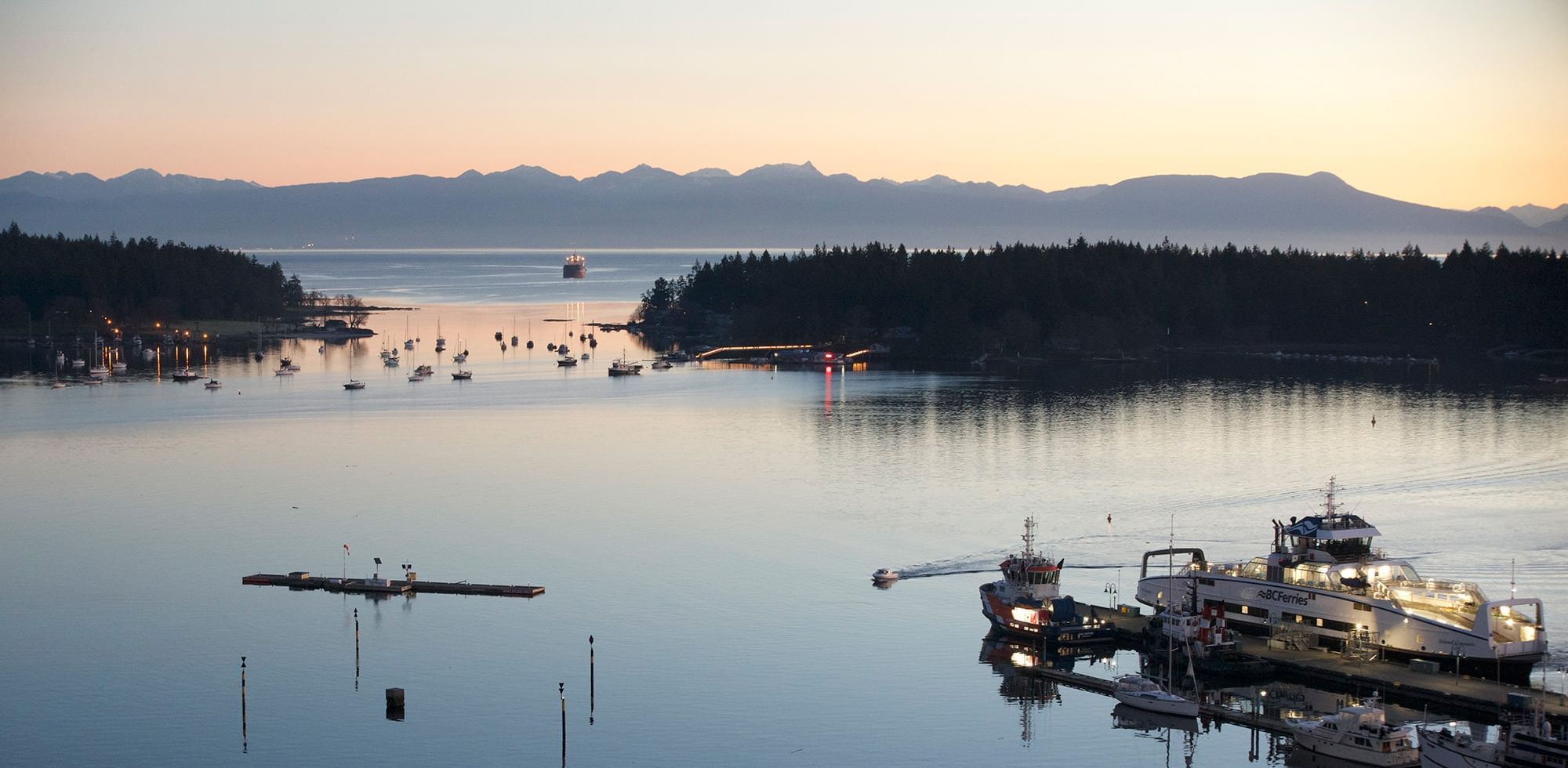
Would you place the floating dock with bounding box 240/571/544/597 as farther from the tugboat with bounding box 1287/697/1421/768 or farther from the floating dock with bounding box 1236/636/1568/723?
the tugboat with bounding box 1287/697/1421/768

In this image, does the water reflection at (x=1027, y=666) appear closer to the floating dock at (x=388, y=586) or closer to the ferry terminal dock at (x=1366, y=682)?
the ferry terminal dock at (x=1366, y=682)

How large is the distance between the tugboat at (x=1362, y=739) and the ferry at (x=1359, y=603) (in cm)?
440

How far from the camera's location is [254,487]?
59.2 metres

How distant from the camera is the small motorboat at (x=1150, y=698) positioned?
31.6m

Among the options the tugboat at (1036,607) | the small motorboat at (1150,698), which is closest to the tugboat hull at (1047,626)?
the tugboat at (1036,607)

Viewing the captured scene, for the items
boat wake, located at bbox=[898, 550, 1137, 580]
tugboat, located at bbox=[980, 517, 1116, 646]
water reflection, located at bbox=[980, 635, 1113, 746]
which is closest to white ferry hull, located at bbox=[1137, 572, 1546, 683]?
tugboat, located at bbox=[980, 517, 1116, 646]

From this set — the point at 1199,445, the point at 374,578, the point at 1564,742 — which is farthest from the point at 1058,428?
the point at 1564,742

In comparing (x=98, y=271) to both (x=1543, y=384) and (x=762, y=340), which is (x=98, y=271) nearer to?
(x=762, y=340)

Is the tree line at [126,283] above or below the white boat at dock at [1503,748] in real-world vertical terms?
above

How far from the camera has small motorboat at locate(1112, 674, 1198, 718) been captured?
31.6 metres

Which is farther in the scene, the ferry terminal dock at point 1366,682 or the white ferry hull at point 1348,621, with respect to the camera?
the white ferry hull at point 1348,621

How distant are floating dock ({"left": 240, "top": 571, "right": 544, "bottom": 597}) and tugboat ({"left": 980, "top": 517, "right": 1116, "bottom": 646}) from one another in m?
12.4

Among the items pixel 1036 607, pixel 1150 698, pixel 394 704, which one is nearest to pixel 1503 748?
pixel 1150 698

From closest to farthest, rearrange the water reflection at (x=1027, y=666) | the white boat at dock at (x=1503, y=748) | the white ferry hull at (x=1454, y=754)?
the white boat at dock at (x=1503, y=748), the white ferry hull at (x=1454, y=754), the water reflection at (x=1027, y=666)
